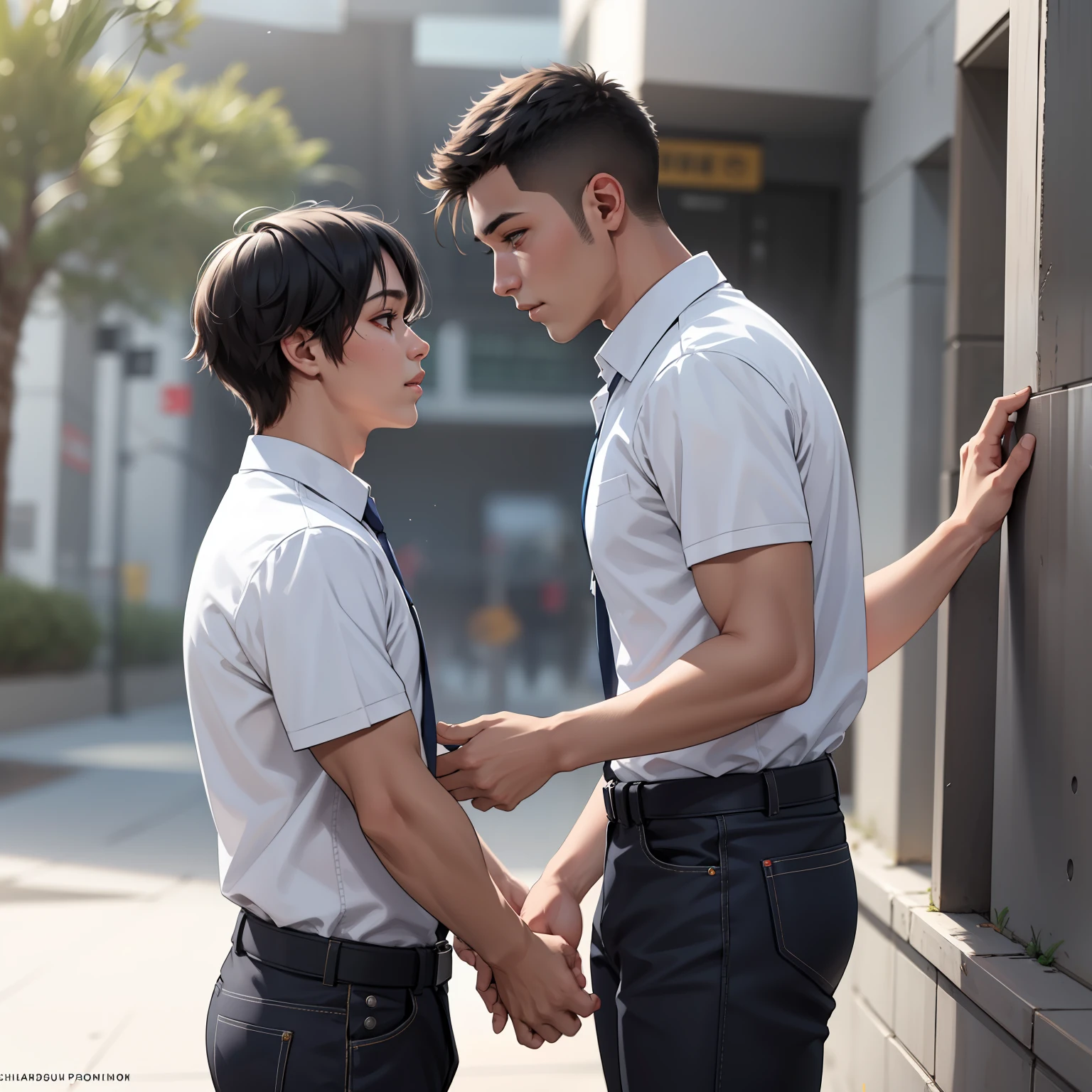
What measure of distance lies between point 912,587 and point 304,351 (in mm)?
1209

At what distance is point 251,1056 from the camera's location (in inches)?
58.1

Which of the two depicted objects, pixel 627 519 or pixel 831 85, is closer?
pixel 627 519

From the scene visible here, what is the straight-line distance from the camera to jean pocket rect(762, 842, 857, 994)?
1.59 metres

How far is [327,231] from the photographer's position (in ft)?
5.44

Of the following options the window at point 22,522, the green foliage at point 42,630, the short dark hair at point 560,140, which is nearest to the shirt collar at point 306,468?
the short dark hair at point 560,140

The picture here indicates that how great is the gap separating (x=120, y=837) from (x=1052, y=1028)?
21.7 feet

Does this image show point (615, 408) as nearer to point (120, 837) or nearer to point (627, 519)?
point (627, 519)

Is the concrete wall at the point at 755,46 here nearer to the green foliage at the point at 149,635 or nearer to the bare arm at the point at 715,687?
the bare arm at the point at 715,687

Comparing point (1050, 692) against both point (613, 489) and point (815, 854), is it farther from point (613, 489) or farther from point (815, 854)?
point (613, 489)

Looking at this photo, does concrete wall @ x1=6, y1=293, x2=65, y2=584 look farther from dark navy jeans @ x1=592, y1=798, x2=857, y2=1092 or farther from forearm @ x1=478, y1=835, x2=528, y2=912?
dark navy jeans @ x1=592, y1=798, x2=857, y2=1092

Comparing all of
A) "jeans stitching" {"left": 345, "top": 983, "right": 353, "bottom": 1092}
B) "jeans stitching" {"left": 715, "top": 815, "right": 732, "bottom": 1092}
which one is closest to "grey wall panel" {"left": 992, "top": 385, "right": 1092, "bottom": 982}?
"jeans stitching" {"left": 715, "top": 815, "right": 732, "bottom": 1092}

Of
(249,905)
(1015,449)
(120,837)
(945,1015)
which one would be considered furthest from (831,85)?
(120,837)

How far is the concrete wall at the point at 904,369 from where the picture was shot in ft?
14.1

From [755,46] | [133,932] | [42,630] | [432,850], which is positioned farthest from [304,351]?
[42,630]
